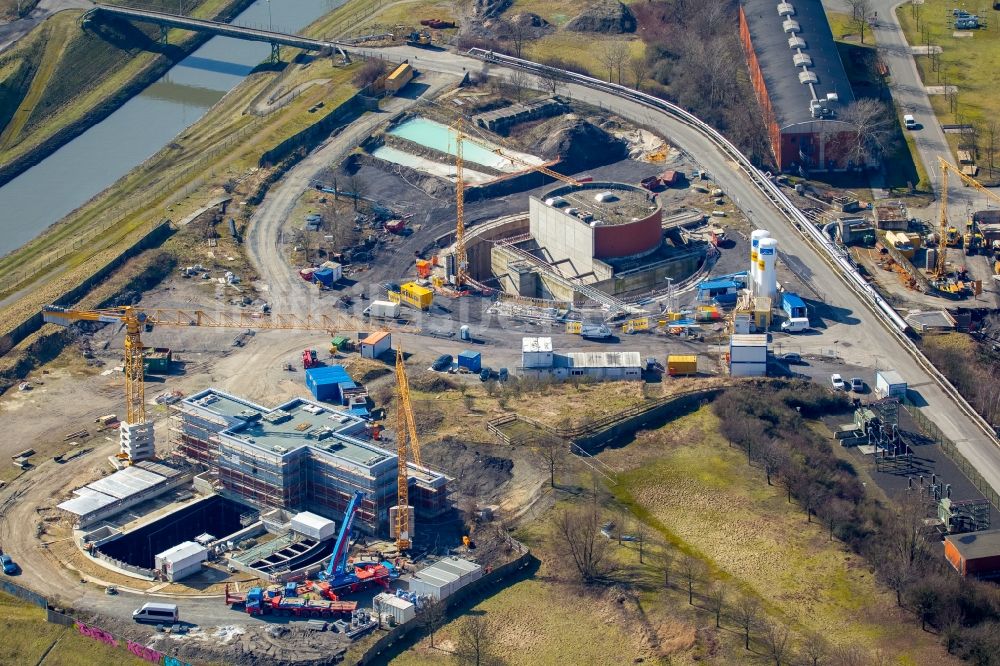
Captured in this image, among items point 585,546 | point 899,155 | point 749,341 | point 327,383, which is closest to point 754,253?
point 749,341

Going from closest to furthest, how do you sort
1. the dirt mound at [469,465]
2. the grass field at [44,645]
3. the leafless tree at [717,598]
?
1. the grass field at [44,645]
2. the leafless tree at [717,598]
3. the dirt mound at [469,465]

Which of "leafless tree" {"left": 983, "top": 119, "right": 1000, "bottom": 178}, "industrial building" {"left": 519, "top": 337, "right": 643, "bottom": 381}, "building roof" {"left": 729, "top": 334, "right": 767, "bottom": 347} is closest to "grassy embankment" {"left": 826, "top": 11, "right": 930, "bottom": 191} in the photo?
"leafless tree" {"left": 983, "top": 119, "right": 1000, "bottom": 178}

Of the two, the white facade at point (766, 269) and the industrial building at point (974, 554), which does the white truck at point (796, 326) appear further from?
the industrial building at point (974, 554)

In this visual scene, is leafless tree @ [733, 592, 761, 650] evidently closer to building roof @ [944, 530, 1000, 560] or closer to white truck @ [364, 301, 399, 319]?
building roof @ [944, 530, 1000, 560]

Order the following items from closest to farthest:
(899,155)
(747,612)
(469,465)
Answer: (747,612), (469,465), (899,155)

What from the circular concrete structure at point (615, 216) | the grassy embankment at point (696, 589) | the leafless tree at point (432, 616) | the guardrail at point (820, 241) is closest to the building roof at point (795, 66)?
the guardrail at point (820, 241)

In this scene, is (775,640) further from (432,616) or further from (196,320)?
(196,320)
